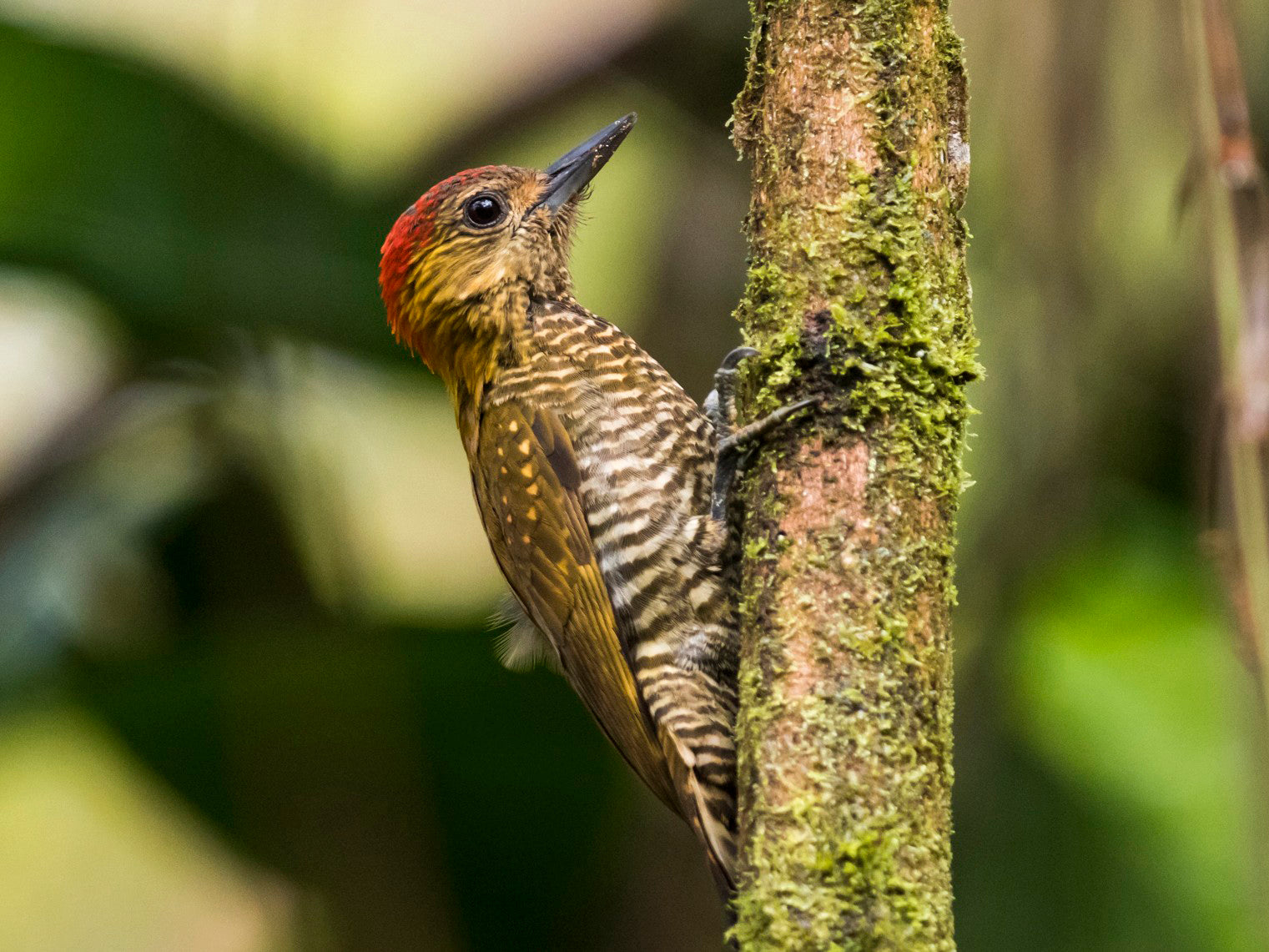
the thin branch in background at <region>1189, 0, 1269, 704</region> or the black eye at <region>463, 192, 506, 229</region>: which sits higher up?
the black eye at <region>463, 192, 506, 229</region>

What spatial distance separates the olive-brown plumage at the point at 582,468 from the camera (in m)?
2.61

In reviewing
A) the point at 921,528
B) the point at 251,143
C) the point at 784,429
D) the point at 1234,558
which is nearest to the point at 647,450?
the point at 784,429

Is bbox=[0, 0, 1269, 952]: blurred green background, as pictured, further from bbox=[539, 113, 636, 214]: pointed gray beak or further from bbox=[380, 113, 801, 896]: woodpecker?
bbox=[539, 113, 636, 214]: pointed gray beak

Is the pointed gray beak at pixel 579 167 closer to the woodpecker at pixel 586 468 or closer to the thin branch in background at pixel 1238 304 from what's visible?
the woodpecker at pixel 586 468

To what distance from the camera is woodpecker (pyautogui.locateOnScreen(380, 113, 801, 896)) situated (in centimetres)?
260

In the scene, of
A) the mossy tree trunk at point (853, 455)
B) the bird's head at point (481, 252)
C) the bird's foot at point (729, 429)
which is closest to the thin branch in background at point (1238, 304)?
the mossy tree trunk at point (853, 455)

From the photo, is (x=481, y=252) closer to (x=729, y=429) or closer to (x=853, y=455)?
(x=729, y=429)

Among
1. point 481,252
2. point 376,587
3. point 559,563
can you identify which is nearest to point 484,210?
point 481,252

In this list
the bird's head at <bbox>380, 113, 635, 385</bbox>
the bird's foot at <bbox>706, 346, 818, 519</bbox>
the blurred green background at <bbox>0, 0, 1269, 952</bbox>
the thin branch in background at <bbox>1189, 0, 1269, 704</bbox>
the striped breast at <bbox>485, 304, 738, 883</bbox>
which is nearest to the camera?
the thin branch in background at <bbox>1189, 0, 1269, 704</bbox>

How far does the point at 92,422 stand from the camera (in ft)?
13.0

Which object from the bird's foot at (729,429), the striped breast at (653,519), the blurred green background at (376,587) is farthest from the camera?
the blurred green background at (376,587)

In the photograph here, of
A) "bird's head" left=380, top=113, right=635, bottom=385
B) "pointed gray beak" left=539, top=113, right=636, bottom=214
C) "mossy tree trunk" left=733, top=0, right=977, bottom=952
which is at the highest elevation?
"pointed gray beak" left=539, top=113, right=636, bottom=214

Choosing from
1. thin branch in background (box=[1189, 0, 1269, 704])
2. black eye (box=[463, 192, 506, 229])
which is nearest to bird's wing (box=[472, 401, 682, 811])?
black eye (box=[463, 192, 506, 229])

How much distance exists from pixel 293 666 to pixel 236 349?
1004 millimetres
